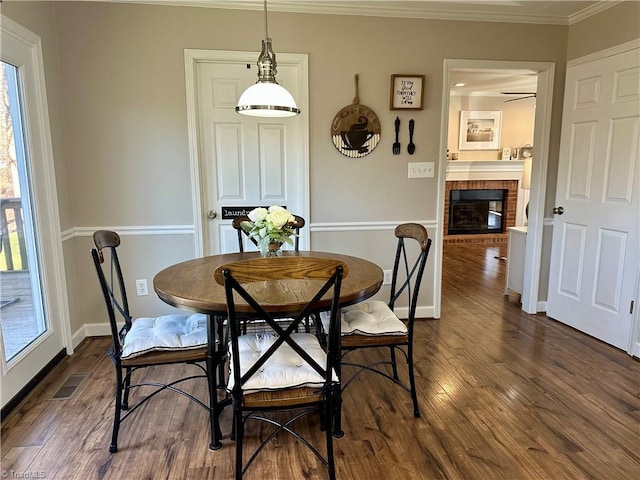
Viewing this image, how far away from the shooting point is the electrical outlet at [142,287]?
3.17 meters

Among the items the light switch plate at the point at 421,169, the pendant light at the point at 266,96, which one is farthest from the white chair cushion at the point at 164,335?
the light switch plate at the point at 421,169

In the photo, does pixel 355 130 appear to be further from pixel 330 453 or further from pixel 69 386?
pixel 69 386

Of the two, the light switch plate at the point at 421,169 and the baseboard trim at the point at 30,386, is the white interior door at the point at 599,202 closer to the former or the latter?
the light switch plate at the point at 421,169

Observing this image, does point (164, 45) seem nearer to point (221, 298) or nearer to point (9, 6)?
point (9, 6)

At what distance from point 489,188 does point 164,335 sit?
20.7 ft

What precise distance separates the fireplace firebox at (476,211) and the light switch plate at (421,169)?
3857 mm

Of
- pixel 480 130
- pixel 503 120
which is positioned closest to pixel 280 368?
pixel 480 130

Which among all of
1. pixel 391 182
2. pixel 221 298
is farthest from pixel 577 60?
pixel 221 298

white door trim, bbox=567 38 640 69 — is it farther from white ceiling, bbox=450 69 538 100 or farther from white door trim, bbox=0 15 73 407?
white door trim, bbox=0 15 73 407

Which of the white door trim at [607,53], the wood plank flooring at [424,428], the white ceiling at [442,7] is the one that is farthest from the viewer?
the white ceiling at [442,7]

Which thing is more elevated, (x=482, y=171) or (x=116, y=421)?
(x=482, y=171)

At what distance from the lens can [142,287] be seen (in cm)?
318

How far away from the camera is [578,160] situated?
3203 millimetres

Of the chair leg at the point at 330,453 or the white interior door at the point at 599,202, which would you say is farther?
the white interior door at the point at 599,202
